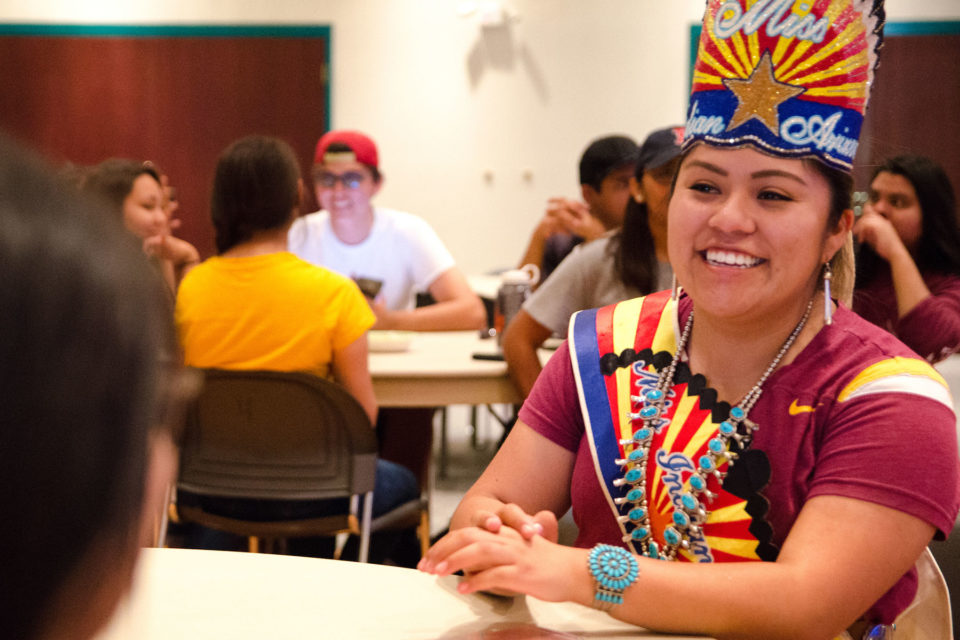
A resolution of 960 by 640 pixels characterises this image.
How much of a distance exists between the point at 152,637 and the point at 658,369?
2.38 feet

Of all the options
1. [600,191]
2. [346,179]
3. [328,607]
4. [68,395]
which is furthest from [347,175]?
[68,395]

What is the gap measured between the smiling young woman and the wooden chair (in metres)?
0.96

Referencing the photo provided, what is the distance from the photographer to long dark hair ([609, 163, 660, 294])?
2760 mm

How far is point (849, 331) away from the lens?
1261mm

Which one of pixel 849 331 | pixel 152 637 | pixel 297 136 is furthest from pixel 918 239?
pixel 297 136

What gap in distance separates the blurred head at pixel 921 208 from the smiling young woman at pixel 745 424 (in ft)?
6.24

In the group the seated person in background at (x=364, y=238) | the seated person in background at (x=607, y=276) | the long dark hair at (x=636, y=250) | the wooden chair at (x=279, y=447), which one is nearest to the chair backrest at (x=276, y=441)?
the wooden chair at (x=279, y=447)

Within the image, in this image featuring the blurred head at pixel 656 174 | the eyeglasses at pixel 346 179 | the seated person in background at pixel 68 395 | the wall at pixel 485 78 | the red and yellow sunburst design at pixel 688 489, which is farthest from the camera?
the wall at pixel 485 78

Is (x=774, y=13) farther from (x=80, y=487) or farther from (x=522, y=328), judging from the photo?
(x=522, y=328)

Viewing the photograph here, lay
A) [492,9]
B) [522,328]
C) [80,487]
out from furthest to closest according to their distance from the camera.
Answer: [492,9]
[522,328]
[80,487]

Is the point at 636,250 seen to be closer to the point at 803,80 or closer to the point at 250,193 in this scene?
the point at 250,193

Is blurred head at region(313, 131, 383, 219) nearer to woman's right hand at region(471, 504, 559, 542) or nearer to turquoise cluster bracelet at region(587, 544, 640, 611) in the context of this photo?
woman's right hand at region(471, 504, 559, 542)

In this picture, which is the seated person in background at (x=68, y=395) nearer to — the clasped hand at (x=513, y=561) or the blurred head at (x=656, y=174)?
the clasped hand at (x=513, y=561)

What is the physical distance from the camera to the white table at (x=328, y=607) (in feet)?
3.48
